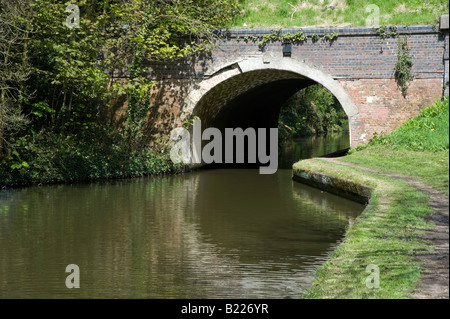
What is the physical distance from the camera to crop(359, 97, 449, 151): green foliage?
14148mm

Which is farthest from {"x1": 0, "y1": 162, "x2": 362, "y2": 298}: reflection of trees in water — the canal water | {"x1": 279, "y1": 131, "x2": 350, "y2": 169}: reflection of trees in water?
{"x1": 279, "y1": 131, "x2": 350, "y2": 169}: reflection of trees in water

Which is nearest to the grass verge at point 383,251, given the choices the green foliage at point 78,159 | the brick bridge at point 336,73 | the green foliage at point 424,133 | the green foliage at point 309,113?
the green foliage at point 424,133

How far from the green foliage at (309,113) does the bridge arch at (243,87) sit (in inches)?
300

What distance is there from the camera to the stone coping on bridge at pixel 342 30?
15781mm

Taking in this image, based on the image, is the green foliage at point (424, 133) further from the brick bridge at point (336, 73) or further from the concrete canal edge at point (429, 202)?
the concrete canal edge at point (429, 202)

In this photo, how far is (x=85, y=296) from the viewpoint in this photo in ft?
22.7

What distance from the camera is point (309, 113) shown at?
35000 mm

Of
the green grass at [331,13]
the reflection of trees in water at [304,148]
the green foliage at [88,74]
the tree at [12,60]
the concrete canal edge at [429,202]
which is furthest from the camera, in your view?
the reflection of trees in water at [304,148]

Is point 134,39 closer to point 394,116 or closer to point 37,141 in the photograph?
point 37,141

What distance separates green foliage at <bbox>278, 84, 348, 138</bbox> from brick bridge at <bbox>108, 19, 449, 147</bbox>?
11.5 meters

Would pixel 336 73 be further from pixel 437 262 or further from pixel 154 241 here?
pixel 437 262

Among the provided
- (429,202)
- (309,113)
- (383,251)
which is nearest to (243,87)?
(429,202)

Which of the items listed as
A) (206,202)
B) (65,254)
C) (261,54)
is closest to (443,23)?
(65,254)

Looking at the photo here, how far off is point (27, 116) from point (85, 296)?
9042 mm
